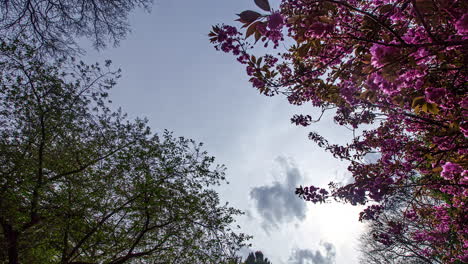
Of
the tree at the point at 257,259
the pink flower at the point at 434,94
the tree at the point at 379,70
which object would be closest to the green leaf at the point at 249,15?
the tree at the point at 379,70

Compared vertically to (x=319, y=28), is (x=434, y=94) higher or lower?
lower

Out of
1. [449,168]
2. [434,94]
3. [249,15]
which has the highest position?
[449,168]

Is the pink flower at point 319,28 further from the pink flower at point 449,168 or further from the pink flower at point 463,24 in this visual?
the pink flower at point 449,168

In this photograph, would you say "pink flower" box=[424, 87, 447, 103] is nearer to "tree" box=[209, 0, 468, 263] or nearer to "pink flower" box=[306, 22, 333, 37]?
"tree" box=[209, 0, 468, 263]

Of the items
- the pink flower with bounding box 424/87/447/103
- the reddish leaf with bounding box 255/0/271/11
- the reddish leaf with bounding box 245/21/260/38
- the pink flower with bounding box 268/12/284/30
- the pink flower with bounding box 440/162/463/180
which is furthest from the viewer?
the pink flower with bounding box 440/162/463/180

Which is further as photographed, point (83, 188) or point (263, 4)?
point (83, 188)

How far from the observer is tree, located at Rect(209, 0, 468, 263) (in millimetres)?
1975

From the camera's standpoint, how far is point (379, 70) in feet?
7.47

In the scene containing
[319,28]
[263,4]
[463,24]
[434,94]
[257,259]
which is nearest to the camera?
[263,4]

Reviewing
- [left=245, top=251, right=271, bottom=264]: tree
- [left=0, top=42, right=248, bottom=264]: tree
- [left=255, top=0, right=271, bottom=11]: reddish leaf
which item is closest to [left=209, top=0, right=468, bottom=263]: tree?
[left=255, top=0, right=271, bottom=11]: reddish leaf

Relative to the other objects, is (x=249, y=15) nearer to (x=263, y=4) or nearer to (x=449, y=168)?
(x=263, y=4)

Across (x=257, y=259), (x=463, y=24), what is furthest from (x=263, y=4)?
(x=257, y=259)

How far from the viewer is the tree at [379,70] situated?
77.7 inches

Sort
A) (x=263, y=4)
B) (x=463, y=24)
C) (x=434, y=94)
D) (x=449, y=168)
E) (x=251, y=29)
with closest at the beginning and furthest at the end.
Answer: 1. (x=263, y=4)
2. (x=463, y=24)
3. (x=251, y=29)
4. (x=434, y=94)
5. (x=449, y=168)
